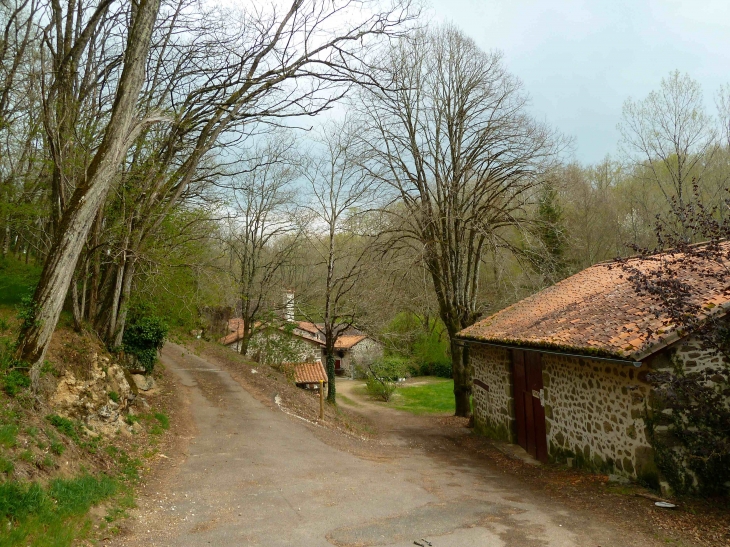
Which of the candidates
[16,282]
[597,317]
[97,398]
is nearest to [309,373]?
[16,282]

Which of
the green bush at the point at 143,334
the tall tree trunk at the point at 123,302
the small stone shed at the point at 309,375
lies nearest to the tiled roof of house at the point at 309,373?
the small stone shed at the point at 309,375

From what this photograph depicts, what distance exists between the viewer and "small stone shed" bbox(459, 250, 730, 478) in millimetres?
7434

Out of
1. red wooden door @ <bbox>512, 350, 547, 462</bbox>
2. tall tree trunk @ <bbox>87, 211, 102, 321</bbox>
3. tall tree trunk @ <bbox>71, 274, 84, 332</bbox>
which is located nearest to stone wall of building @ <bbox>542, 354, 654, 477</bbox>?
red wooden door @ <bbox>512, 350, 547, 462</bbox>

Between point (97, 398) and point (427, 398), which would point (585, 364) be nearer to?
point (97, 398)

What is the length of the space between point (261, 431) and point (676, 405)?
27.0 feet

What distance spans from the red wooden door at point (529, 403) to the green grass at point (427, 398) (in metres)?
11.6

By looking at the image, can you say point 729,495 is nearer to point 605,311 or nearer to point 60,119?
point 605,311

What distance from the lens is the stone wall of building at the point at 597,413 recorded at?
7773 mm

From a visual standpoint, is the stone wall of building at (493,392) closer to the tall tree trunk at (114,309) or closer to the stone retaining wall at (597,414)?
the stone retaining wall at (597,414)

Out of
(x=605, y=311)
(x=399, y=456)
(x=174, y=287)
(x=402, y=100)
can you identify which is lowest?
(x=399, y=456)

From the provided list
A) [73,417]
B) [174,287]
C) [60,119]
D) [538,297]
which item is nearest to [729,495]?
[538,297]

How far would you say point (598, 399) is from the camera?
8.77 meters

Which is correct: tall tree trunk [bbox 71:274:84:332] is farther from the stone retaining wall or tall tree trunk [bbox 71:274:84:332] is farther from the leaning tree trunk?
the stone retaining wall

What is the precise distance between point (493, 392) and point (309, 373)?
18.0 metres
